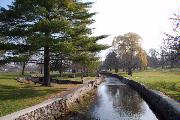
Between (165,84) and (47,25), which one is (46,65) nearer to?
(47,25)

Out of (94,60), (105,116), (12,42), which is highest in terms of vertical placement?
(12,42)

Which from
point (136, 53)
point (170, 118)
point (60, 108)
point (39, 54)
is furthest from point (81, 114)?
point (136, 53)

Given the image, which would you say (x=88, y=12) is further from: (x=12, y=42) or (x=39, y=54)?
(x=12, y=42)

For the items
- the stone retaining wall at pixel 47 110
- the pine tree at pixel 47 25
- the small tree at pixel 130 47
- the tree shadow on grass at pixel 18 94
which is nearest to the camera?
the stone retaining wall at pixel 47 110

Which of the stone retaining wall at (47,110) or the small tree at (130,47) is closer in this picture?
the stone retaining wall at (47,110)

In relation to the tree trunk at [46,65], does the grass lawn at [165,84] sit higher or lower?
lower

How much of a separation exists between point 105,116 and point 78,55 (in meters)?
11.5

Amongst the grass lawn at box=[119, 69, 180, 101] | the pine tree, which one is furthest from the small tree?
the pine tree

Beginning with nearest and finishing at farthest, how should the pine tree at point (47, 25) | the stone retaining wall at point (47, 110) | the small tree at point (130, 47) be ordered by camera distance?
the stone retaining wall at point (47, 110) → the pine tree at point (47, 25) → the small tree at point (130, 47)

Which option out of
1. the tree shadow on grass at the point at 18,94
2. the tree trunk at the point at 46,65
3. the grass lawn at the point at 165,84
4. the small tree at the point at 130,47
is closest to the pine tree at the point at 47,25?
the tree trunk at the point at 46,65

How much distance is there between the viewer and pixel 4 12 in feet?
87.9

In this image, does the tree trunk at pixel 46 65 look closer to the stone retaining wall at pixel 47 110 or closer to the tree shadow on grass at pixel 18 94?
the tree shadow on grass at pixel 18 94

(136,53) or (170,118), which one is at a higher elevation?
(136,53)

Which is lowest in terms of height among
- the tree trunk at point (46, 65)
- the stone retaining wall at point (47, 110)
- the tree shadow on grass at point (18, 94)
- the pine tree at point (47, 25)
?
the stone retaining wall at point (47, 110)
